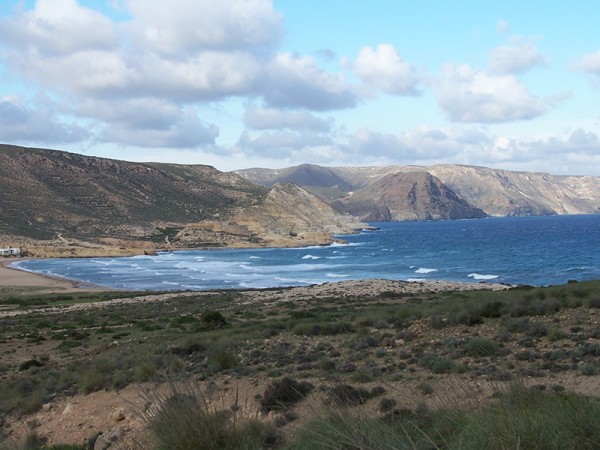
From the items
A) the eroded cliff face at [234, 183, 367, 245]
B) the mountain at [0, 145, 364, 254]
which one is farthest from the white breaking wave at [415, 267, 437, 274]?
the mountain at [0, 145, 364, 254]

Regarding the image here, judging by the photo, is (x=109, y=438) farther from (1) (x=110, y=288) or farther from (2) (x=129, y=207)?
(2) (x=129, y=207)

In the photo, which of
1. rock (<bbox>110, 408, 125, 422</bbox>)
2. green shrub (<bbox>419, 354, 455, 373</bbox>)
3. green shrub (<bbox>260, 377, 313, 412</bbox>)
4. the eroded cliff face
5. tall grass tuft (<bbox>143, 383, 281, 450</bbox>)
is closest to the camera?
tall grass tuft (<bbox>143, 383, 281, 450</bbox>)

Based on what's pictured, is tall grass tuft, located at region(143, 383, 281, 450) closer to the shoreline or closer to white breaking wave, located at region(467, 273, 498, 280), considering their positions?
the shoreline

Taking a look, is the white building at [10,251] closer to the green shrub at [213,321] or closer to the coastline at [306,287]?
the coastline at [306,287]

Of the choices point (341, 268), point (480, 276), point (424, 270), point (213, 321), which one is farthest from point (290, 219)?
point (213, 321)

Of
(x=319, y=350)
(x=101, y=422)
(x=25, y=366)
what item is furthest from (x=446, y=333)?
(x=25, y=366)

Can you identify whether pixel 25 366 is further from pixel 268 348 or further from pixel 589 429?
pixel 589 429
